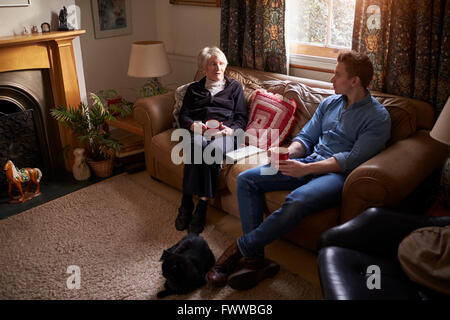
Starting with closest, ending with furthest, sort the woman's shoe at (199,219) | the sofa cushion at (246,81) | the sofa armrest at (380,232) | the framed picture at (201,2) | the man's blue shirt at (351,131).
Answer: the sofa armrest at (380,232) < the man's blue shirt at (351,131) < the woman's shoe at (199,219) < the sofa cushion at (246,81) < the framed picture at (201,2)

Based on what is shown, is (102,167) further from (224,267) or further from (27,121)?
(224,267)

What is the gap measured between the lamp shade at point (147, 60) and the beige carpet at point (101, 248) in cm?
103

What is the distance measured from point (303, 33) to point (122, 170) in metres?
1.90

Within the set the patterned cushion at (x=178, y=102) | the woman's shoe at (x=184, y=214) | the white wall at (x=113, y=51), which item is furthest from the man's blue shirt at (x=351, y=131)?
the white wall at (x=113, y=51)

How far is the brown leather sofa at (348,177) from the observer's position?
1.89 m

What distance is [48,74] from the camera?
3.16 m

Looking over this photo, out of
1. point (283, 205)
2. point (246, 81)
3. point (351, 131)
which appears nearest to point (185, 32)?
point (246, 81)

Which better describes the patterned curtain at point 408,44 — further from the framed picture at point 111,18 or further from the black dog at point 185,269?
the framed picture at point 111,18

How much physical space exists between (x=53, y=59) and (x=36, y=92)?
0.29 metres

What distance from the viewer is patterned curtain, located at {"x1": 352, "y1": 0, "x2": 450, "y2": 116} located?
2268mm

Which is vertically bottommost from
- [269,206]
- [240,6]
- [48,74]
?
[269,206]

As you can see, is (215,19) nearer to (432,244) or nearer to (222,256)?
(222,256)

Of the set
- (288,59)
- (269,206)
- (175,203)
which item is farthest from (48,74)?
(269,206)

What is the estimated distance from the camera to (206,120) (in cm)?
281
